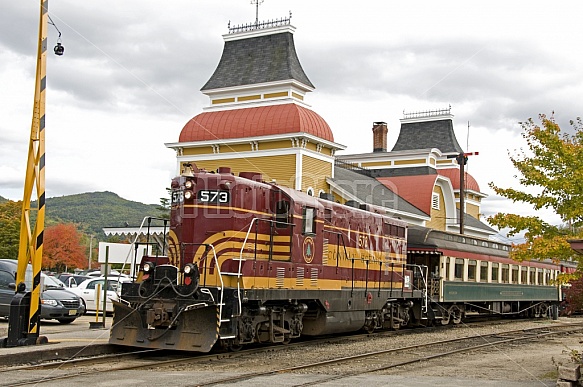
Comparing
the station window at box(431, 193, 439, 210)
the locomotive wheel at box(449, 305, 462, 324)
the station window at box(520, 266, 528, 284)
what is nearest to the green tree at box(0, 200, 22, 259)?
the station window at box(431, 193, 439, 210)

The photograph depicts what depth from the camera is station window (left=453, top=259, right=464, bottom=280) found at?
25.1 m

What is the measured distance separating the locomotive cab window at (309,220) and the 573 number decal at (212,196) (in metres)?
2.39

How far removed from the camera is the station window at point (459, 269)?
82.4 feet

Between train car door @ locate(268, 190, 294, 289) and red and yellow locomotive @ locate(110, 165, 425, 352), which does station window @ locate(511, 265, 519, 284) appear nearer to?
red and yellow locomotive @ locate(110, 165, 425, 352)

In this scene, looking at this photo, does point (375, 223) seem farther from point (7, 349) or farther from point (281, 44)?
point (281, 44)

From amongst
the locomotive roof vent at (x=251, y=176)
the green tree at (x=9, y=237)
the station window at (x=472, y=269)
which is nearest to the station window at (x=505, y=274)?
the station window at (x=472, y=269)

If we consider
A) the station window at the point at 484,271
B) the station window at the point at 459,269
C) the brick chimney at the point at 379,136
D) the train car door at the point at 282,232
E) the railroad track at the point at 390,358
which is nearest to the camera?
the railroad track at the point at 390,358

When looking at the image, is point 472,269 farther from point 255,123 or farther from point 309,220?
point 255,123

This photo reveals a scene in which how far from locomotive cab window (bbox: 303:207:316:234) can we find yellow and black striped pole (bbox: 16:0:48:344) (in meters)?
5.98

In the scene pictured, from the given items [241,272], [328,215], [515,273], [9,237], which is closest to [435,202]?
[515,273]

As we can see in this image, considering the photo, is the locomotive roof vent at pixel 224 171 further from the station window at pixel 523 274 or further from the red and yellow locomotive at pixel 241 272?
the station window at pixel 523 274

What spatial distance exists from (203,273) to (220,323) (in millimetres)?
1268

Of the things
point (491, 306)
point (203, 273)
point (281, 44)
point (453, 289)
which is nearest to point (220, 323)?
point (203, 273)

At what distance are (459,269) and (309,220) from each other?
36.8 ft
